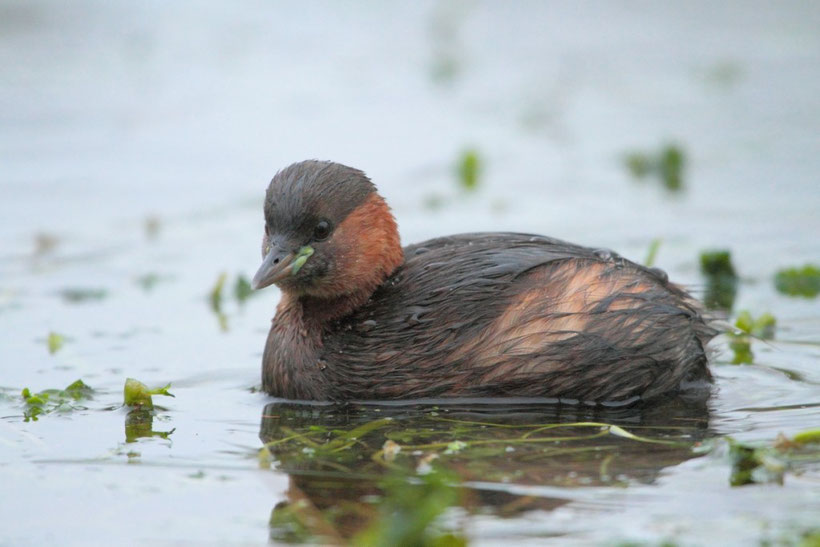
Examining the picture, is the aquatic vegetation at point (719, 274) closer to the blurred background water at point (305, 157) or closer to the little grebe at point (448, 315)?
the blurred background water at point (305, 157)

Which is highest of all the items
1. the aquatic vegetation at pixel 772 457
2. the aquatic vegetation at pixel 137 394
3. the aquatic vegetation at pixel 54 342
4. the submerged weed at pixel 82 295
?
the submerged weed at pixel 82 295

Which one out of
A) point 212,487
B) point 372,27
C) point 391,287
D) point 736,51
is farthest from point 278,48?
point 212,487

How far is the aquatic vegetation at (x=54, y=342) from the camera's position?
785 cm

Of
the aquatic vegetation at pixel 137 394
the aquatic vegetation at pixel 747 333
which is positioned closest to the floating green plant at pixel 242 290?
the aquatic vegetation at pixel 137 394

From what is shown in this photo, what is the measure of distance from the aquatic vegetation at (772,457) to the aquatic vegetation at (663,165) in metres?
6.11

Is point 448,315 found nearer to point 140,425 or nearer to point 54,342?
point 140,425

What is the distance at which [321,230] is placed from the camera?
270 inches

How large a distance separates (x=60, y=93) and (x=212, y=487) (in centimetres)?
972

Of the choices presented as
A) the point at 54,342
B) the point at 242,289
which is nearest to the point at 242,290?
the point at 242,289

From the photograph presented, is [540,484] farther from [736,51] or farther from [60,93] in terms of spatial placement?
[736,51]

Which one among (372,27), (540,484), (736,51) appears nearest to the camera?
(540,484)

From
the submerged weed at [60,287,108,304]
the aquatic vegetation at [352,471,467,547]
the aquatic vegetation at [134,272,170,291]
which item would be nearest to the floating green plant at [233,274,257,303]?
the aquatic vegetation at [134,272,170,291]

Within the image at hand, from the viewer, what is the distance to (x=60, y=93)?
14273 millimetres

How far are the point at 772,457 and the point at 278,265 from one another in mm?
2675
